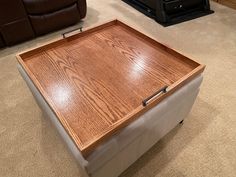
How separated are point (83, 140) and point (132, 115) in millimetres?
217

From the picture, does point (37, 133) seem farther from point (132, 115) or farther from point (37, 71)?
point (132, 115)

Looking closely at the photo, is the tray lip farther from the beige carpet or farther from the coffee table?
the beige carpet

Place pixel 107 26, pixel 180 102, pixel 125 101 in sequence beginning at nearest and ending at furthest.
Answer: pixel 125 101 < pixel 180 102 < pixel 107 26

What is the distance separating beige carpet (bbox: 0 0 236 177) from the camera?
115 cm

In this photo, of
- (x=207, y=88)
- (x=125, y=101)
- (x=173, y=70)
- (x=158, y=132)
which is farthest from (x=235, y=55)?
(x=125, y=101)

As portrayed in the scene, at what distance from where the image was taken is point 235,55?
1.94 meters

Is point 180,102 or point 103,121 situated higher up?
point 103,121

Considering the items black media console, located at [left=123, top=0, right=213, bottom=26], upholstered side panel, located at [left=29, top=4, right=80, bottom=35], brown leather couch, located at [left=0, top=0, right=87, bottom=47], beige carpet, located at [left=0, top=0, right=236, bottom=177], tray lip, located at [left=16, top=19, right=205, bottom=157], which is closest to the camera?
tray lip, located at [left=16, top=19, right=205, bottom=157]

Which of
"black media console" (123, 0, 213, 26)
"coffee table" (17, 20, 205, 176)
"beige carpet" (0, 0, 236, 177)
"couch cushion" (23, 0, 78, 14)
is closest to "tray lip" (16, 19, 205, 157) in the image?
"coffee table" (17, 20, 205, 176)

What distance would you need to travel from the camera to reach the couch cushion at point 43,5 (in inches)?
77.0

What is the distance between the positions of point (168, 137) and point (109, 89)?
1.93ft

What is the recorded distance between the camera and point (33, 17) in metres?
2.05

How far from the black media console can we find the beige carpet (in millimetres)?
588

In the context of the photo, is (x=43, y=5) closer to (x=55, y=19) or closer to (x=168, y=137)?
(x=55, y=19)
